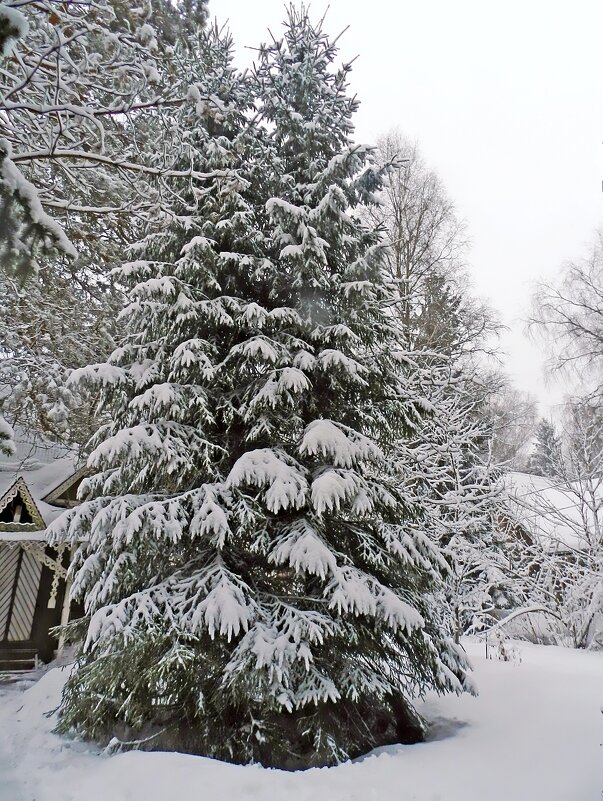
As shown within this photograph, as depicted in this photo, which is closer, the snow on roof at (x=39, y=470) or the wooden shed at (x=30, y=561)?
the wooden shed at (x=30, y=561)

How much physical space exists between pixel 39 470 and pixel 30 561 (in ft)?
7.68

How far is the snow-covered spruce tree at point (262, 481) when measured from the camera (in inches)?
197

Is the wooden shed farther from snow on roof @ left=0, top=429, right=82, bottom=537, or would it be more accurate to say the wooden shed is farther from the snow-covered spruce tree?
the snow-covered spruce tree

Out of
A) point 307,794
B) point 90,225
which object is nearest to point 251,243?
point 90,225

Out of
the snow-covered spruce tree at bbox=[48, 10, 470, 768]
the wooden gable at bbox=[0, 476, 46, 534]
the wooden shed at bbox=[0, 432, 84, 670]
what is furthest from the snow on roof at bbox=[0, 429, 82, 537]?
the snow-covered spruce tree at bbox=[48, 10, 470, 768]

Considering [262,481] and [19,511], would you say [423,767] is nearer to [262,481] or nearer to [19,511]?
[262,481]

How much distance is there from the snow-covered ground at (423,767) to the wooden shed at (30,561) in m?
5.34

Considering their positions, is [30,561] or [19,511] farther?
[30,561]

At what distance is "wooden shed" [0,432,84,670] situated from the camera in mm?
11281

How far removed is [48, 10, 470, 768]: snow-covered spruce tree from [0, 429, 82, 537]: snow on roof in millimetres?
6464

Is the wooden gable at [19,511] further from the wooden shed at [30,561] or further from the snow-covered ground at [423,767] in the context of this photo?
the snow-covered ground at [423,767]

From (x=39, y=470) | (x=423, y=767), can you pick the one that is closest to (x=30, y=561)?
(x=39, y=470)

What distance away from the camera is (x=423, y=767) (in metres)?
4.52

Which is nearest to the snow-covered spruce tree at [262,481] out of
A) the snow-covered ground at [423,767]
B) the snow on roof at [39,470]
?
the snow-covered ground at [423,767]
